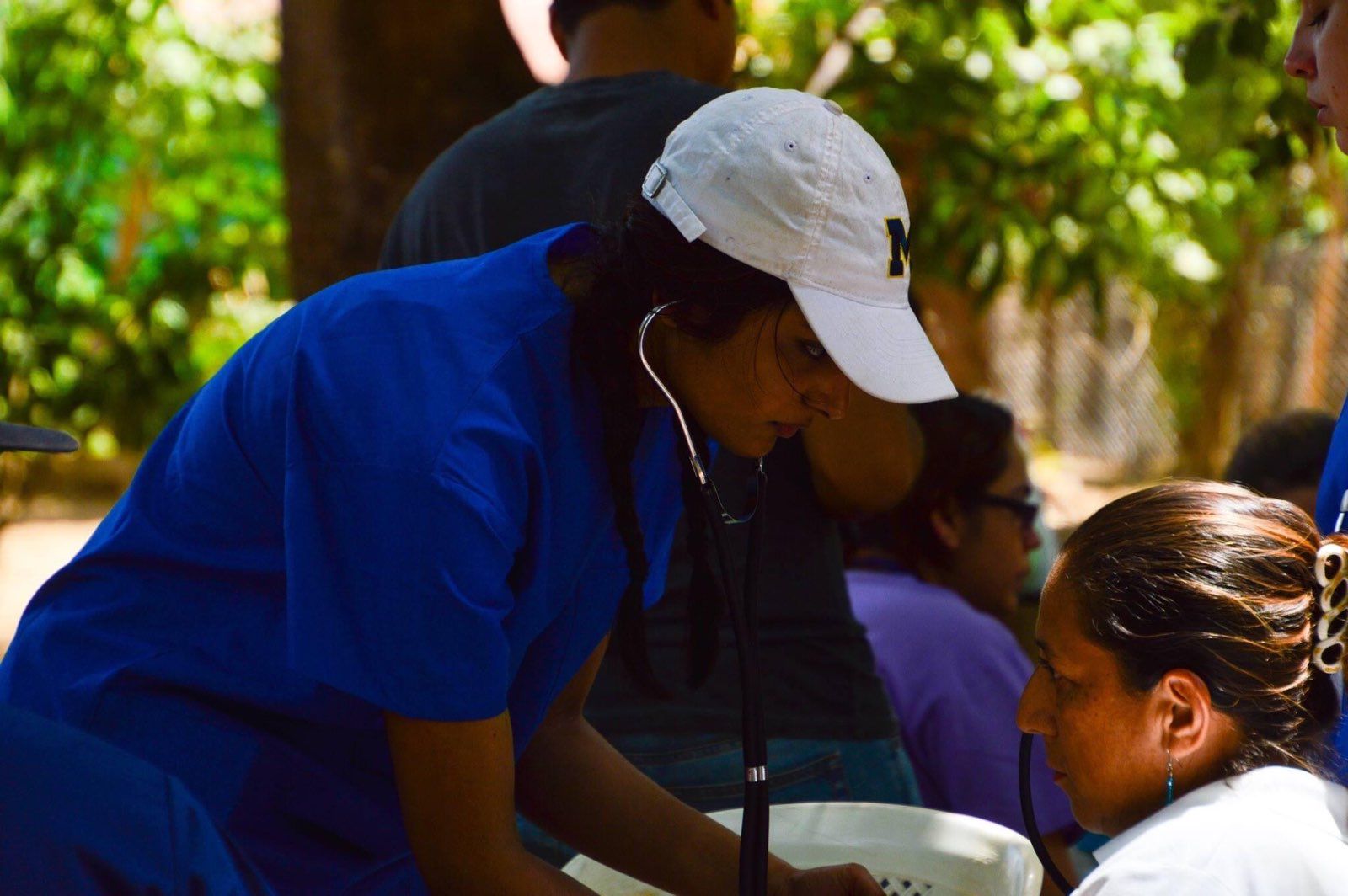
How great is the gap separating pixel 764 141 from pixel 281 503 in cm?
56

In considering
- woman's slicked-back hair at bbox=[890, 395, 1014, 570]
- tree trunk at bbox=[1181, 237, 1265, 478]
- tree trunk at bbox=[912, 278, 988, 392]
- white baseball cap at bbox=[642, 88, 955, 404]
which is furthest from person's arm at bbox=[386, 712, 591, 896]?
tree trunk at bbox=[1181, 237, 1265, 478]

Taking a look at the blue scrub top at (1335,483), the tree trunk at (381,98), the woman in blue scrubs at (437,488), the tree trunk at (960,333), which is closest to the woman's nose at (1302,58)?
the blue scrub top at (1335,483)

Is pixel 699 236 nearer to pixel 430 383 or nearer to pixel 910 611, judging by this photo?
pixel 430 383

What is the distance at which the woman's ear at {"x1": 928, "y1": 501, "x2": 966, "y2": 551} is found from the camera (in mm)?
3111

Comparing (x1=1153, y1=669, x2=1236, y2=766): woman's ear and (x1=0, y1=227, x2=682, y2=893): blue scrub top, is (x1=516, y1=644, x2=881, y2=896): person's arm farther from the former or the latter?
(x1=1153, y1=669, x2=1236, y2=766): woman's ear

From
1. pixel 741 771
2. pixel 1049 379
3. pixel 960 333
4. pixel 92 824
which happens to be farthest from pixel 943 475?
pixel 1049 379

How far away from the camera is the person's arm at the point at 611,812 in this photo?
1754 millimetres

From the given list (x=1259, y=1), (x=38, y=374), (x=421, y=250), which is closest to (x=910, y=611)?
(x=421, y=250)

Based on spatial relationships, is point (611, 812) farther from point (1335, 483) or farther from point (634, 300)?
point (1335, 483)

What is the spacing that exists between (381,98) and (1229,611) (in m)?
2.41

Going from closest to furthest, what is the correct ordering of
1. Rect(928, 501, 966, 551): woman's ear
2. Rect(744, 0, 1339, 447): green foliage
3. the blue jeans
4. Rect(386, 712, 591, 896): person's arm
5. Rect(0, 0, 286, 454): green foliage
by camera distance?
Rect(386, 712, 591, 896): person's arm → the blue jeans → Rect(928, 501, 966, 551): woman's ear → Rect(744, 0, 1339, 447): green foliage → Rect(0, 0, 286, 454): green foliage

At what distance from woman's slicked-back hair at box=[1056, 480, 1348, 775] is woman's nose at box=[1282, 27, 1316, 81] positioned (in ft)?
1.69

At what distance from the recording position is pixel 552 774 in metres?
1.80

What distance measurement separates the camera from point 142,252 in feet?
27.8
